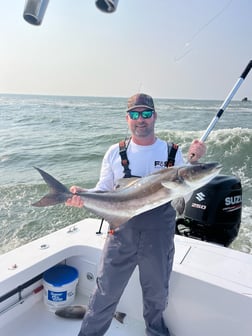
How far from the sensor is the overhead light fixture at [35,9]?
5.48ft

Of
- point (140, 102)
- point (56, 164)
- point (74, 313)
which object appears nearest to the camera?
point (140, 102)

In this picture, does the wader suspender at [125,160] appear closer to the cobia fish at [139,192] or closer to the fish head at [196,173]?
the cobia fish at [139,192]

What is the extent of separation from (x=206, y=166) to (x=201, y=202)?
1500mm

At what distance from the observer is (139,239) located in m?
2.36

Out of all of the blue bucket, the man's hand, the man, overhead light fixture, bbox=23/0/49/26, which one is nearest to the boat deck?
the blue bucket

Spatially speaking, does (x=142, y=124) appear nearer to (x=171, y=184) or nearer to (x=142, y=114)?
(x=142, y=114)

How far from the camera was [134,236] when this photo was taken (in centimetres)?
235

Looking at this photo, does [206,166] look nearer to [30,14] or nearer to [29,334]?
[30,14]

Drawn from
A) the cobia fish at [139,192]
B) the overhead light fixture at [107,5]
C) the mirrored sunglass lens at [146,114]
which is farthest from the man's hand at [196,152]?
the overhead light fixture at [107,5]

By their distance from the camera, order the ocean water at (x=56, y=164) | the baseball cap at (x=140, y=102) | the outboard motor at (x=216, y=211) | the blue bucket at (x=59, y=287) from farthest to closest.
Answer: the ocean water at (x=56, y=164)
the outboard motor at (x=216, y=211)
the blue bucket at (x=59, y=287)
the baseball cap at (x=140, y=102)

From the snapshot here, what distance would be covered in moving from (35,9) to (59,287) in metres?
2.39

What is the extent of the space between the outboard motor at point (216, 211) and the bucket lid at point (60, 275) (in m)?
1.36

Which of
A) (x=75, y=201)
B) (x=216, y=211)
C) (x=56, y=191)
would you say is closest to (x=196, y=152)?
(x=75, y=201)

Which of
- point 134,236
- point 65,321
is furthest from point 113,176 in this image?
point 65,321
